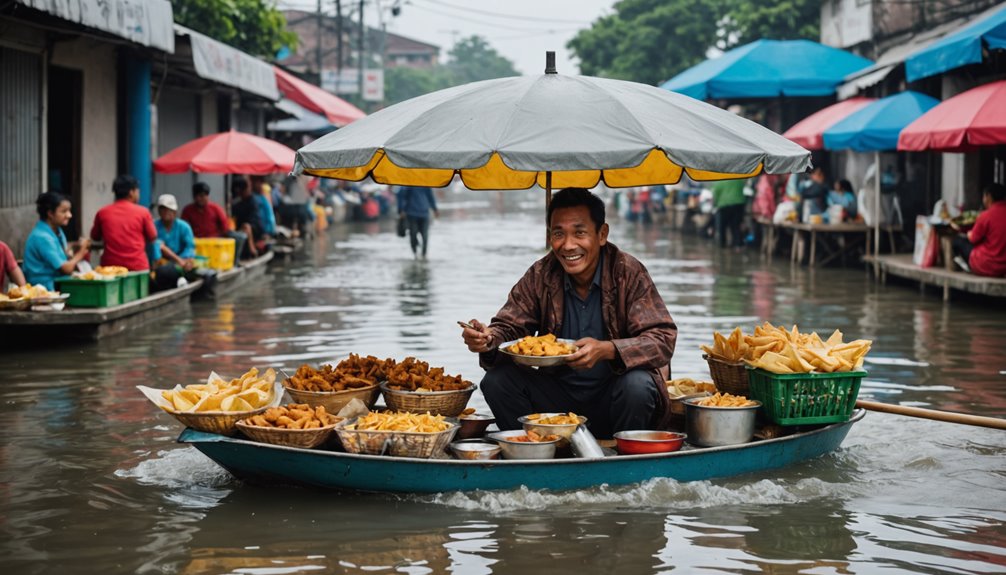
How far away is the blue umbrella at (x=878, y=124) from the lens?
17.4 m

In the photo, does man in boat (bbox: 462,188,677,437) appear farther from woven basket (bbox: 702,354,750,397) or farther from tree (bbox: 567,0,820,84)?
tree (bbox: 567,0,820,84)

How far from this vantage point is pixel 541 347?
6480 mm

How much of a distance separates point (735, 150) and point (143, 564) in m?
3.50

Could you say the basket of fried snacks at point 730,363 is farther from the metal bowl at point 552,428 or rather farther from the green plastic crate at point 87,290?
the green plastic crate at point 87,290

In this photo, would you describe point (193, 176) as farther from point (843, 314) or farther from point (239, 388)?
point (239, 388)

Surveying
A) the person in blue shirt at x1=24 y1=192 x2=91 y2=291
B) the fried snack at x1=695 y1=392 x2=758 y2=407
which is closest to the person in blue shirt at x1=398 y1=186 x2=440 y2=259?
the person in blue shirt at x1=24 y1=192 x2=91 y2=291

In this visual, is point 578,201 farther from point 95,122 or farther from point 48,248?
point 95,122

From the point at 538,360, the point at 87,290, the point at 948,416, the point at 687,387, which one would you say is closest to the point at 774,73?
the point at 87,290

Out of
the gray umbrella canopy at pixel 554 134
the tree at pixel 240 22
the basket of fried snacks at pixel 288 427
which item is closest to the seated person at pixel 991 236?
the gray umbrella canopy at pixel 554 134

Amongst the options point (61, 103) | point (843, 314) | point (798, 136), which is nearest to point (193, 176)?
point (61, 103)

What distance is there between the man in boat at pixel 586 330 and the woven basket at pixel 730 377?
42 centimetres

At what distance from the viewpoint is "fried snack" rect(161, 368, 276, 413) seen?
20.8ft

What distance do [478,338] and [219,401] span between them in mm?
1428

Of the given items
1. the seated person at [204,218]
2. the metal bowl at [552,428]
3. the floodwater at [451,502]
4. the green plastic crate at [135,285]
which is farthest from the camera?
the seated person at [204,218]
